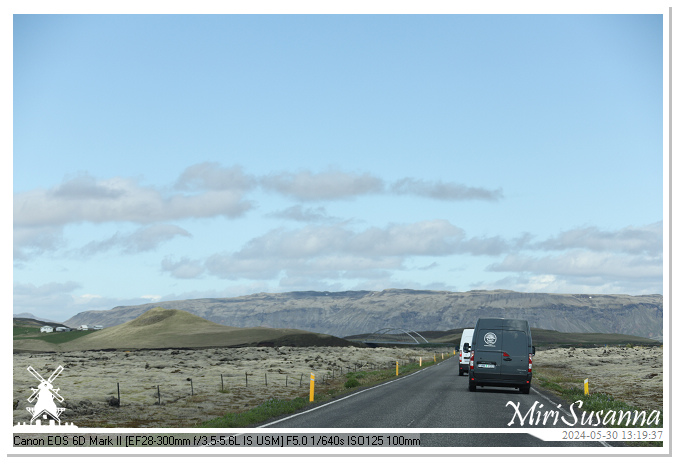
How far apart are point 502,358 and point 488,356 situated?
1.95ft

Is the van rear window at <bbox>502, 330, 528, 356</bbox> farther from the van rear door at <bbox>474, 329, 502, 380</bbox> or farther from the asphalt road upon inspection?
the asphalt road

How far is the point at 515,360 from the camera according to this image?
1118 inches

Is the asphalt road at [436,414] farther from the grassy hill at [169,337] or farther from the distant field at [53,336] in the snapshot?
the distant field at [53,336]

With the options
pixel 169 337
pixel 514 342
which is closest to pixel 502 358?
pixel 514 342

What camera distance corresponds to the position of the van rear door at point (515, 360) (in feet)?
93.0

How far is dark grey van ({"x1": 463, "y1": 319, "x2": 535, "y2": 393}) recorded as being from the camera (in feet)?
93.1

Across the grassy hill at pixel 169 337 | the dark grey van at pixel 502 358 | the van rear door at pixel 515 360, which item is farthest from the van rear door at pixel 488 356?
the grassy hill at pixel 169 337

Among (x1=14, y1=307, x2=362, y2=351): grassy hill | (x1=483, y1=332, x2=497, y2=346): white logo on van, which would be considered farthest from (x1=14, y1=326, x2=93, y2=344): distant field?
(x1=483, y1=332, x2=497, y2=346): white logo on van

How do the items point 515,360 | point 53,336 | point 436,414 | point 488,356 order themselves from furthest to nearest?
point 53,336 < point 488,356 < point 515,360 < point 436,414

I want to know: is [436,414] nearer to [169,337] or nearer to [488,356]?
[488,356]
